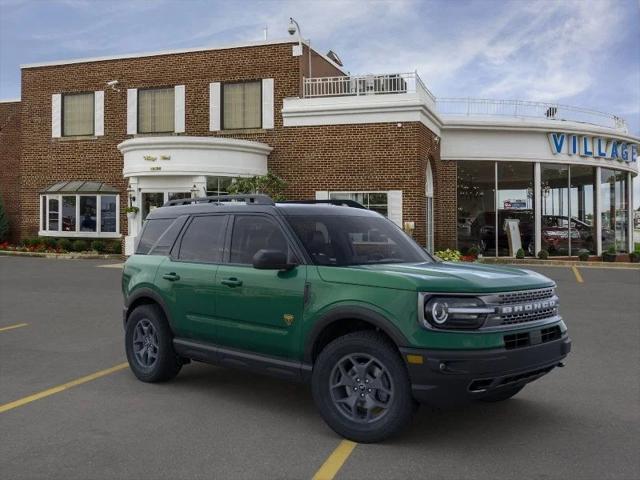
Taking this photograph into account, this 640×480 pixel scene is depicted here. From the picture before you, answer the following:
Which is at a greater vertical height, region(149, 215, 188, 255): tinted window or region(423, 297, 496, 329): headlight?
region(149, 215, 188, 255): tinted window

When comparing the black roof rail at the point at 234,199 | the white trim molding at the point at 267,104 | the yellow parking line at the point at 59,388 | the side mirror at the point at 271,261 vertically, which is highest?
the white trim molding at the point at 267,104

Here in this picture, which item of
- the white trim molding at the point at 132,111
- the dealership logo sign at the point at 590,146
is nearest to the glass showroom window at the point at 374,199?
the dealership logo sign at the point at 590,146

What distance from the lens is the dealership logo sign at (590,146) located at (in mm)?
25250

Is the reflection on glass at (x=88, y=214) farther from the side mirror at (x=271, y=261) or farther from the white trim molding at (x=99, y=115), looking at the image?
the side mirror at (x=271, y=261)

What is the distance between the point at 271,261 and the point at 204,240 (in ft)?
4.61

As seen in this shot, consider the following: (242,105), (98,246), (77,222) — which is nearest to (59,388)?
(242,105)

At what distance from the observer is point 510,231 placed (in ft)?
81.4

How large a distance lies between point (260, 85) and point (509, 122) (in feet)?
31.8

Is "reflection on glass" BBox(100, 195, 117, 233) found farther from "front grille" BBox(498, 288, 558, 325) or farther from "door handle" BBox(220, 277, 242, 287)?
"front grille" BBox(498, 288, 558, 325)

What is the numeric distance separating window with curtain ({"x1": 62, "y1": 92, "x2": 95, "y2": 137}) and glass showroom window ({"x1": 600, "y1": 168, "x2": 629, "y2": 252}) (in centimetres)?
2198

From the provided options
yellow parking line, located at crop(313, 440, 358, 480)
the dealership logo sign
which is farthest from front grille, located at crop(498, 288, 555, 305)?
the dealership logo sign

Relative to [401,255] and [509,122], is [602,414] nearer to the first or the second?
[401,255]

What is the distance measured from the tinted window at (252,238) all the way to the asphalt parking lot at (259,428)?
4.43 ft

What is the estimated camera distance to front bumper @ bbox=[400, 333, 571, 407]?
4266 millimetres
